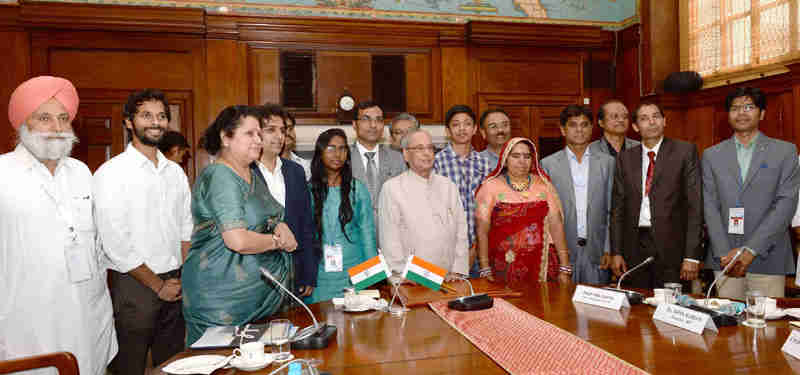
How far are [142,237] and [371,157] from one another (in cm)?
153

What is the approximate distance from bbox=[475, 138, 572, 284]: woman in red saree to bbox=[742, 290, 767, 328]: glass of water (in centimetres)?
127

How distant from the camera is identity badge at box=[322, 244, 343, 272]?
287 cm

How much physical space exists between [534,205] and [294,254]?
1.39 m

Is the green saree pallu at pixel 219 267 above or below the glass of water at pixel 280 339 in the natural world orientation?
above

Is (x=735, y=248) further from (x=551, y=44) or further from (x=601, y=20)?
(x=601, y=20)

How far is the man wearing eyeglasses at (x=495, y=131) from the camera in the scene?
374cm

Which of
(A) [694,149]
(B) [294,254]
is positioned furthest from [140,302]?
(A) [694,149]

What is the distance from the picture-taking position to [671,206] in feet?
10.3

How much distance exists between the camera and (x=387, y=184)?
2.99 m

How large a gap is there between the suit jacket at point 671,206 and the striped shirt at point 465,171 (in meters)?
0.93

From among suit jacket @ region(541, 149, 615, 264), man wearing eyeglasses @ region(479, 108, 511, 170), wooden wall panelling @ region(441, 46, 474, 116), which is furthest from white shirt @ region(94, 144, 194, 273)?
wooden wall panelling @ region(441, 46, 474, 116)

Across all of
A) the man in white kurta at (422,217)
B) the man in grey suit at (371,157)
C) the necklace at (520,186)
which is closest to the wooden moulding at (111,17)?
the man in grey suit at (371,157)

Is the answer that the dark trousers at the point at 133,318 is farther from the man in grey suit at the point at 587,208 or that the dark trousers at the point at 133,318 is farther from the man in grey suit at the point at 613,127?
the man in grey suit at the point at 613,127

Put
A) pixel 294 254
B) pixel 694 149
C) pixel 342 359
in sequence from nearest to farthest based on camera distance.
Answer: pixel 342 359 < pixel 294 254 < pixel 694 149
